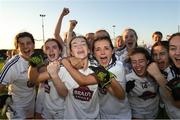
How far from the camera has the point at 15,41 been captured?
229 inches

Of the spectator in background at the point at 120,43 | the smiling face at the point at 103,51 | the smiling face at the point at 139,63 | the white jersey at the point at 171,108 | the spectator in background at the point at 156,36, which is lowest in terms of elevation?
the white jersey at the point at 171,108

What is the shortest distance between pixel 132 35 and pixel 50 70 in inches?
121

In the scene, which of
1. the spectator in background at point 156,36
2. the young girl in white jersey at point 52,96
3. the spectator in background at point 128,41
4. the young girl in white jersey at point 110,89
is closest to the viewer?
the young girl in white jersey at point 110,89

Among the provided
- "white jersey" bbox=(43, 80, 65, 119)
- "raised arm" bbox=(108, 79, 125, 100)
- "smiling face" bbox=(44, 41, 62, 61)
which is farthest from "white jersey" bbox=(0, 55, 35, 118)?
"raised arm" bbox=(108, 79, 125, 100)

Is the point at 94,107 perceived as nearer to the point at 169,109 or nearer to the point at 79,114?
the point at 79,114

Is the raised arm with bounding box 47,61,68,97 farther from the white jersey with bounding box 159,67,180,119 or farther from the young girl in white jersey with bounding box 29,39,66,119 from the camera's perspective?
the white jersey with bounding box 159,67,180,119

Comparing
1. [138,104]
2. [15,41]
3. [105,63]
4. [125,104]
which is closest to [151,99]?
[138,104]

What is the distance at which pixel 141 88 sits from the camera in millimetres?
5340

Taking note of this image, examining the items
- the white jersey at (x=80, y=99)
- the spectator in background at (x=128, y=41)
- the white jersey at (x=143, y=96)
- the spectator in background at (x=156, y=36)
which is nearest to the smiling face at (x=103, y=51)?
the white jersey at (x=80, y=99)

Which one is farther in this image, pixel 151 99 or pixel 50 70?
pixel 151 99

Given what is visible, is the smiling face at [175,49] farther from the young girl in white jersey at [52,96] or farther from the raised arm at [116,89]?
the young girl in white jersey at [52,96]

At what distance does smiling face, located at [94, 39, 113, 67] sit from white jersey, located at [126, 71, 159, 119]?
2.45 feet

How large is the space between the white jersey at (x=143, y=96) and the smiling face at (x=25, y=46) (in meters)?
1.80

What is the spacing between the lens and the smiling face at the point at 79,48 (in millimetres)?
4672
